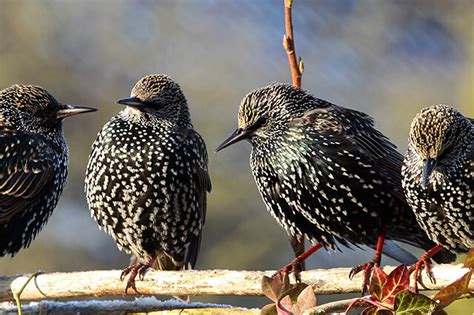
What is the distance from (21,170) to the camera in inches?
210

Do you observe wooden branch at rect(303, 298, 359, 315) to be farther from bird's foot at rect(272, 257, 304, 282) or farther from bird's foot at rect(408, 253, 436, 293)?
bird's foot at rect(272, 257, 304, 282)

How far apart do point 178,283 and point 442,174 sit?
110 centimetres

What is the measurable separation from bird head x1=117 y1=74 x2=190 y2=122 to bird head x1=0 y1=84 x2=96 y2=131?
0.46m

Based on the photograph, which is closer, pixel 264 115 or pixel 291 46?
pixel 291 46

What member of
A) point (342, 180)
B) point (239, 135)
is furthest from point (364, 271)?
point (239, 135)

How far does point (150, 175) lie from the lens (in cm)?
510

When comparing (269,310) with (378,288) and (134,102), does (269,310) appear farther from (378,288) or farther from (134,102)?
(134,102)

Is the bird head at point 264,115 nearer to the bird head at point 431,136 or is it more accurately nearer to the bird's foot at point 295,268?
the bird's foot at point 295,268

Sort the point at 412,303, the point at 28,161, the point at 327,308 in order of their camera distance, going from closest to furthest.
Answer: the point at 412,303 → the point at 327,308 → the point at 28,161

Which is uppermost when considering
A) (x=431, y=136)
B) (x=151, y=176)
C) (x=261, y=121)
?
(x=261, y=121)

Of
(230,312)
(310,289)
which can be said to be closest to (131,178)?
(230,312)

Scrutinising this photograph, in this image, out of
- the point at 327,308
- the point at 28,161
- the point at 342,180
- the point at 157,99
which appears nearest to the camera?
the point at 327,308

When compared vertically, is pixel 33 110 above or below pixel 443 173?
above

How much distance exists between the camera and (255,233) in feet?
30.1
